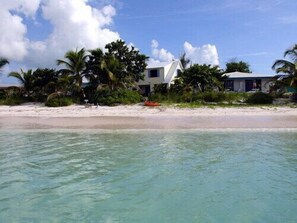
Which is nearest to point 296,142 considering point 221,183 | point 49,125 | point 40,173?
point 221,183

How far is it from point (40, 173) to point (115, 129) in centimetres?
930

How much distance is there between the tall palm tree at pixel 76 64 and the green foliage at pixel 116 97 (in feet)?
9.38

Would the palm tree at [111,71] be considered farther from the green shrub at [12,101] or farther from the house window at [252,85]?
the house window at [252,85]

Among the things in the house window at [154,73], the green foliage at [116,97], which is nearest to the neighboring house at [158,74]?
the house window at [154,73]

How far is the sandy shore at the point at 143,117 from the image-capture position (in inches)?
799

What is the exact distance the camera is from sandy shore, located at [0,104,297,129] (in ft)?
66.6

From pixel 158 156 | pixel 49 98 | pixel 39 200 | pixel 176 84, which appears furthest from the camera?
pixel 176 84

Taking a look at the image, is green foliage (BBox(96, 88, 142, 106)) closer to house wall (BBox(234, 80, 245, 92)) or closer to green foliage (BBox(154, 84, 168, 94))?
green foliage (BBox(154, 84, 168, 94))

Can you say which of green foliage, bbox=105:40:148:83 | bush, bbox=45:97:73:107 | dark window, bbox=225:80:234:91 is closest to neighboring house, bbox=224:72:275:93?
dark window, bbox=225:80:234:91

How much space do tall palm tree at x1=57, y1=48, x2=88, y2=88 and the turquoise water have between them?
16.9m

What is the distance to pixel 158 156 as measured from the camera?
12.1 m

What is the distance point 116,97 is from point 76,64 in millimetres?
5058

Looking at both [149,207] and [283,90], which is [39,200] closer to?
[149,207]

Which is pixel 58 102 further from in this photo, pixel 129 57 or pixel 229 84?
pixel 229 84
